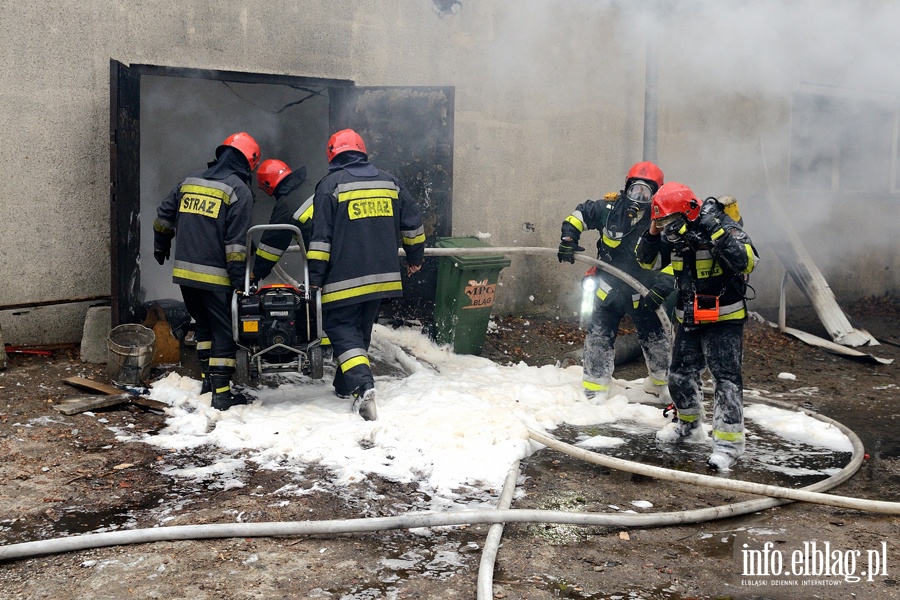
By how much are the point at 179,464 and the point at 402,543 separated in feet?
5.23

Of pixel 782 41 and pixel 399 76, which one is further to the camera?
pixel 782 41

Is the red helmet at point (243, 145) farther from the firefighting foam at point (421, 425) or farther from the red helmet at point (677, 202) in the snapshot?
the red helmet at point (677, 202)

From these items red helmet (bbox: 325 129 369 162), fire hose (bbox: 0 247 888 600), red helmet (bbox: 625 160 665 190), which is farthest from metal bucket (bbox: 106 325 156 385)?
red helmet (bbox: 625 160 665 190)

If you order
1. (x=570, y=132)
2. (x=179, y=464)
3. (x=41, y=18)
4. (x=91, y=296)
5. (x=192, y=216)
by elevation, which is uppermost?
(x=41, y=18)

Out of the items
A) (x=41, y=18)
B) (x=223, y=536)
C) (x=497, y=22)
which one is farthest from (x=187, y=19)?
(x=223, y=536)

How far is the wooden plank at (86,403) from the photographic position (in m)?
5.34

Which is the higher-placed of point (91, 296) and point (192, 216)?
point (192, 216)

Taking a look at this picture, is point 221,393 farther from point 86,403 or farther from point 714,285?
point 714,285

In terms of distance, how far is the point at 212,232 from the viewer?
18.2ft

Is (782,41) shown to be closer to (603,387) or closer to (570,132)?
(570,132)

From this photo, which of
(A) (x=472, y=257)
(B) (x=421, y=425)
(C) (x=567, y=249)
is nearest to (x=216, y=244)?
(B) (x=421, y=425)

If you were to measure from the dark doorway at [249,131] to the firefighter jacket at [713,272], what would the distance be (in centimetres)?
302

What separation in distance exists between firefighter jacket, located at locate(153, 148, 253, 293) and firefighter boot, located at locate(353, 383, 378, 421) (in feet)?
3.61

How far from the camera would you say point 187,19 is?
7000mm
